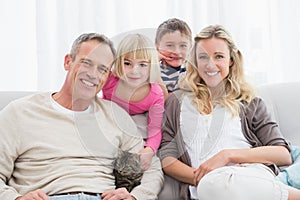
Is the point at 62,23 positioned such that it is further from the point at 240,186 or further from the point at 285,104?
the point at 240,186

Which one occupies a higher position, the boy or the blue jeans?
the boy

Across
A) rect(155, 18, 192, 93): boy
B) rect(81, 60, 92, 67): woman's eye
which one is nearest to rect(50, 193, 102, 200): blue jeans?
rect(81, 60, 92, 67): woman's eye

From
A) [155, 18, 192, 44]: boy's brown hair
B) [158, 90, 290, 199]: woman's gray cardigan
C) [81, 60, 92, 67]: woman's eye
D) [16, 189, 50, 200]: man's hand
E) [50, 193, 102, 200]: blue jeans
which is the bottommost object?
[50, 193, 102, 200]: blue jeans

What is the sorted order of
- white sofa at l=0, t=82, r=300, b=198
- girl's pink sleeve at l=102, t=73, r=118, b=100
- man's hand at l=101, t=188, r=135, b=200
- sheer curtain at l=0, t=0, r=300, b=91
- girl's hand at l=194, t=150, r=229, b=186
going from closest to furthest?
1. man's hand at l=101, t=188, r=135, b=200
2. girl's hand at l=194, t=150, r=229, b=186
3. girl's pink sleeve at l=102, t=73, r=118, b=100
4. white sofa at l=0, t=82, r=300, b=198
5. sheer curtain at l=0, t=0, r=300, b=91

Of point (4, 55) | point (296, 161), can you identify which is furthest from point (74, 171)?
point (4, 55)

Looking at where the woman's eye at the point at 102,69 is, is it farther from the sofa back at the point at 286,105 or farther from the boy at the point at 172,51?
the sofa back at the point at 286,105

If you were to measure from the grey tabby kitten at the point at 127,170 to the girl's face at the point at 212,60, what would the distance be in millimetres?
387

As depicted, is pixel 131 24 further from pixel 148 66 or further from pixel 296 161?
pixel 296 161

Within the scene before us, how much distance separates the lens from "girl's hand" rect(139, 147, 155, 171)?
1.49 metres

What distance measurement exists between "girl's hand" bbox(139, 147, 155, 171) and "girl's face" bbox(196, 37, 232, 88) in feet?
1.10

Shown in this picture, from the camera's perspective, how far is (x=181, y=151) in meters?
1.58

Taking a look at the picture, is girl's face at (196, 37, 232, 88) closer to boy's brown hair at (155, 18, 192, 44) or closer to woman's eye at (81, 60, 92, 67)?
boy's brown hair at (155, 18, 192, 44)

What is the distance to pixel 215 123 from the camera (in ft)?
5.25

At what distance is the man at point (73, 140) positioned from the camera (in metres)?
1.37
